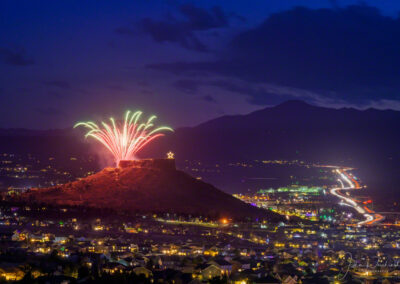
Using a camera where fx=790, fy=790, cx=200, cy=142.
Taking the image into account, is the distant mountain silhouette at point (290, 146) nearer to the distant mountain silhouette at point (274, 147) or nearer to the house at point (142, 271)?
the distant mountain silhouette at point (274, 147)

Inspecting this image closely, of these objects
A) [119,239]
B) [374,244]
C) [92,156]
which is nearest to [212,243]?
[119,239]

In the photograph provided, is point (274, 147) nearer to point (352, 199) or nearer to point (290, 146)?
point (290, 146)

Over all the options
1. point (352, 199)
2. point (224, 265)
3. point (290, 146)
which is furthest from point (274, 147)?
point (224, 265)

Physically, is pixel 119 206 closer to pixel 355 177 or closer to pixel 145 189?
pixel 145 189

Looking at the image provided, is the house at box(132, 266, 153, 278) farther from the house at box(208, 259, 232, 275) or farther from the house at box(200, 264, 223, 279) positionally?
the house at box(208, 259, 232, 275)

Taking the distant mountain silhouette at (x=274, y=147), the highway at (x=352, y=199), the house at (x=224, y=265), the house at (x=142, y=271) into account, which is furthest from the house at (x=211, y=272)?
the distant mountain silhouette at (x=274, y=147)

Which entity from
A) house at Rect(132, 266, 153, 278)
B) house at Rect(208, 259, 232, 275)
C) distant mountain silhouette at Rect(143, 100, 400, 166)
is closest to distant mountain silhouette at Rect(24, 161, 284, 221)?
house at Rect(208, 259, 232, 275)
